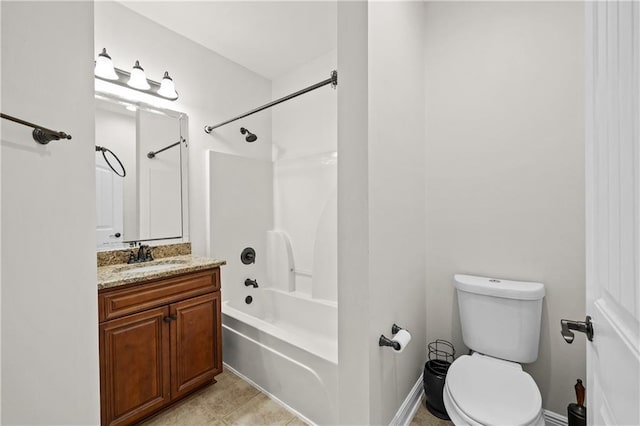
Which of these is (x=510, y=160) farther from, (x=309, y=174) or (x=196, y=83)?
(x=196, y=83)

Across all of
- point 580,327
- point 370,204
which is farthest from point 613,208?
point 370,204

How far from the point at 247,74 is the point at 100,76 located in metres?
1.33

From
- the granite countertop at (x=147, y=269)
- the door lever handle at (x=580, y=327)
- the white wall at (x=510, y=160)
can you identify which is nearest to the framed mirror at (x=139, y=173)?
A: the granite countertop at (x=147, y=269)

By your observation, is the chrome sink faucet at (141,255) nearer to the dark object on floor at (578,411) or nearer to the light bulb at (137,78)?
the light bulb at (137,78)

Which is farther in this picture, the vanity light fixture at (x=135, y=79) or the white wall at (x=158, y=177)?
the white wall at (x=158, y=177)

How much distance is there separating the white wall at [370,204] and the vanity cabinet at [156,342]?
1084 millimetres

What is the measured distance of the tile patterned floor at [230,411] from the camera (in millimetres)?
1592

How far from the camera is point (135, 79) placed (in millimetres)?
1922

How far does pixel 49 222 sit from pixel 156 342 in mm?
1161

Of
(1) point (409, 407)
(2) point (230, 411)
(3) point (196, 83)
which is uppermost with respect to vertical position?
(3) point (196, 83)

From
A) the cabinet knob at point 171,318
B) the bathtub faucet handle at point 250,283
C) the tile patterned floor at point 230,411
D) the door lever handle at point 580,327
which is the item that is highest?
the door lever handle at point 580,327

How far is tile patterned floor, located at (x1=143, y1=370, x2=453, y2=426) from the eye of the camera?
1592 millimetres

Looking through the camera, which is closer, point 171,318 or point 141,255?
point 171,318

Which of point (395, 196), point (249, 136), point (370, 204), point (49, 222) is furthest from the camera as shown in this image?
point (249, 136)
